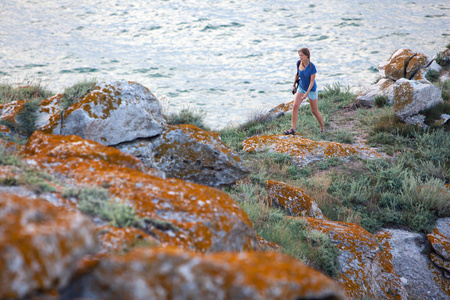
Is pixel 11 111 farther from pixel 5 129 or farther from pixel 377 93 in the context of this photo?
pixel 377 93

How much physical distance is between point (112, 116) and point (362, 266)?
418 centimetres

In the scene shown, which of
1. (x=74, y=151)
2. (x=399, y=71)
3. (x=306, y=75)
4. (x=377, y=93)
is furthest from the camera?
(x=399, y=71)

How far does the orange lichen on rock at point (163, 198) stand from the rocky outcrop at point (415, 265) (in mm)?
3592

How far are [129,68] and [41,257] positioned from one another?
29980 millimetres

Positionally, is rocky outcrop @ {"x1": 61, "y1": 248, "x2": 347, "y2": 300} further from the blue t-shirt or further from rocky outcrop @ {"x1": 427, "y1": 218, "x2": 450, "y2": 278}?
the blue t-shirt

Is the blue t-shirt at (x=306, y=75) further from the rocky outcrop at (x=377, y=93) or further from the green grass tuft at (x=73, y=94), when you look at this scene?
the green grass tuft at (x=73, y=94)

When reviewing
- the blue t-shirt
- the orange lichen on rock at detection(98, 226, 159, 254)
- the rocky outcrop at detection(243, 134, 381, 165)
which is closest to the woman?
the blue t-shirt

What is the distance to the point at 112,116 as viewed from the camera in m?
4.84

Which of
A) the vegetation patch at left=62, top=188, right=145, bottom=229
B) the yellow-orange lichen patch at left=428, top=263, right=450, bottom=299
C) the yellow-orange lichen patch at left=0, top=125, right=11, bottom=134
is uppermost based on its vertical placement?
the vegetation patch at left=62, top=188, right=145, bottom=229

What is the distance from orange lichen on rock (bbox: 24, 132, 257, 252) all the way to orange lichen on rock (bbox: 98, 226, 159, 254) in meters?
0.11

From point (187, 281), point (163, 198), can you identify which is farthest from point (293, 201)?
point (187, 281)

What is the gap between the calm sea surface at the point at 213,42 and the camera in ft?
80.7

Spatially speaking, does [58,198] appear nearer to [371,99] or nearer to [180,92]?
[371,99]

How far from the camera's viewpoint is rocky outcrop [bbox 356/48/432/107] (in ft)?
41.5
